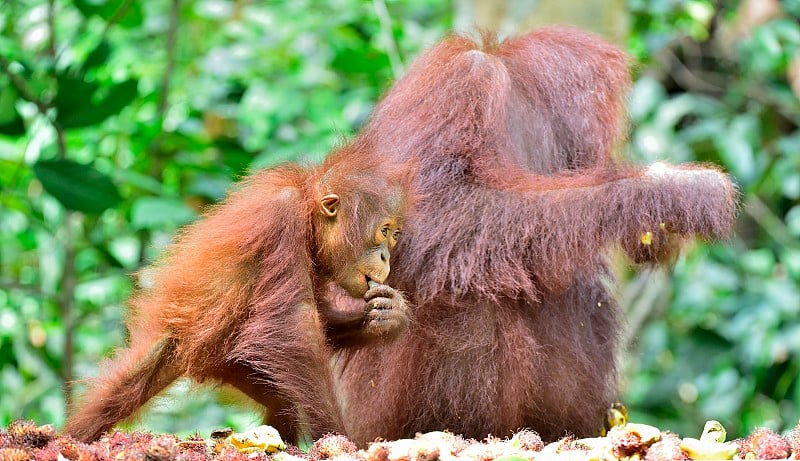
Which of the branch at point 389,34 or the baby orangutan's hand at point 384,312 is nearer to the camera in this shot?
the baby orangutan's hand at point 384,312

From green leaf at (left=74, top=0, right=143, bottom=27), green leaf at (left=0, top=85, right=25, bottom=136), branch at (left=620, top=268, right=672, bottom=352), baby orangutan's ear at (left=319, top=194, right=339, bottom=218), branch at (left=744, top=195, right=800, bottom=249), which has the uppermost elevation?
green leaf at (left=74, top=0, right=143, bottom=27)

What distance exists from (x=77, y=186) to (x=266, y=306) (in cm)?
122

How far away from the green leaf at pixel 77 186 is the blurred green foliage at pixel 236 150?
0.17m

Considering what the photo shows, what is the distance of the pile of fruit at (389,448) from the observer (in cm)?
151

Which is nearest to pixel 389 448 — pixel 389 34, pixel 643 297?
pixel 389 34

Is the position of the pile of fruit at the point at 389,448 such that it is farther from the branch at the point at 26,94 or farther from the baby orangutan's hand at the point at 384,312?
the branch at the point at 26,94

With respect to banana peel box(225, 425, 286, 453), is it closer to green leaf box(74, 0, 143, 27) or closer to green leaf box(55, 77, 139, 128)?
green leaf box(55, 77, 139, 128)

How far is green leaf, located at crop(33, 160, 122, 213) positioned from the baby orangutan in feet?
2.82

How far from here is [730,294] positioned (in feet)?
14.4

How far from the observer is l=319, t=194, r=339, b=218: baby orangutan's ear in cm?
204

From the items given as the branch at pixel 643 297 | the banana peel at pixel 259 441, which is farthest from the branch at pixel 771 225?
the banana peel at pixel 259 441

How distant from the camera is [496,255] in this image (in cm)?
213

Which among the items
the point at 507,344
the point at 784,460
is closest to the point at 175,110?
the point at 507,344

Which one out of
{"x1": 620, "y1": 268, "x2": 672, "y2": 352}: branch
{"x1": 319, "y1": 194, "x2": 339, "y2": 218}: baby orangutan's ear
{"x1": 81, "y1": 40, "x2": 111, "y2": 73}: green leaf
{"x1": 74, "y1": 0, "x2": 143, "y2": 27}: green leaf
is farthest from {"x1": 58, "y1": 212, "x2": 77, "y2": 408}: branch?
{"x1": 620, "y1": 268, "x2": 672, "y2": 352}: branch
